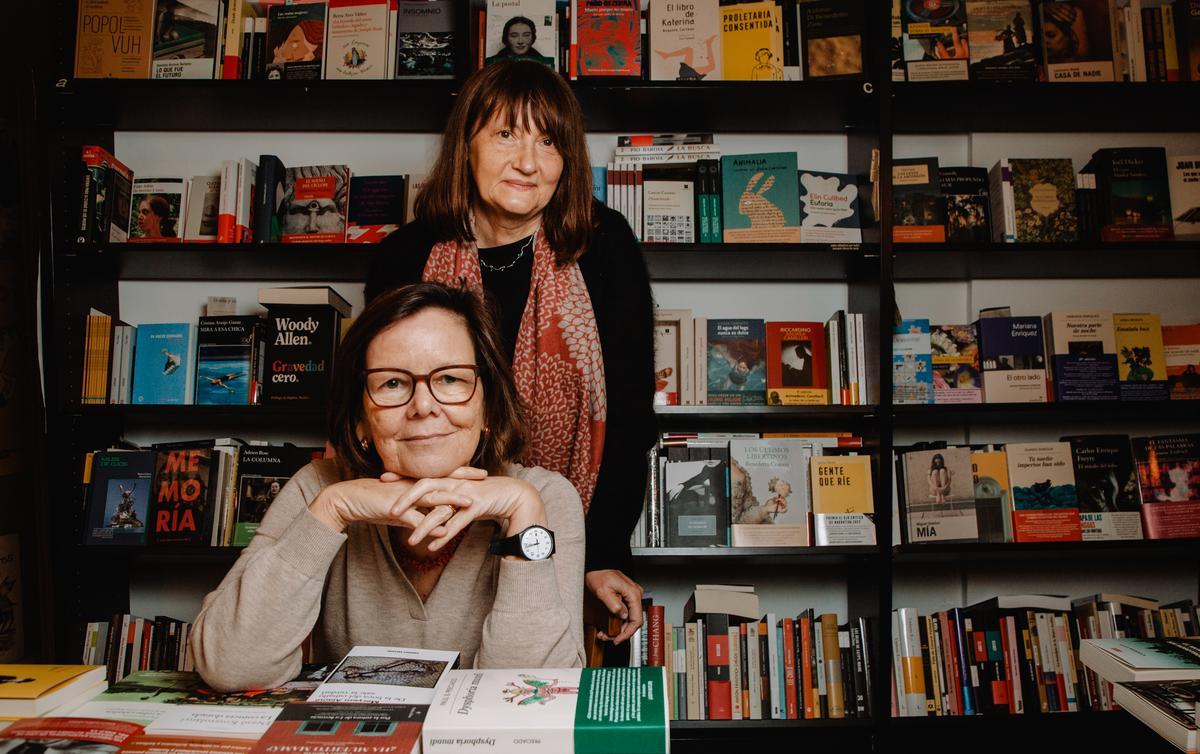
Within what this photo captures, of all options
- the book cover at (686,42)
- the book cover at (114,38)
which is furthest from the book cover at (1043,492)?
the book cover at (114,38)

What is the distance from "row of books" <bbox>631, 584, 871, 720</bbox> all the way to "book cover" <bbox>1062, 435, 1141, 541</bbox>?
0.79 m

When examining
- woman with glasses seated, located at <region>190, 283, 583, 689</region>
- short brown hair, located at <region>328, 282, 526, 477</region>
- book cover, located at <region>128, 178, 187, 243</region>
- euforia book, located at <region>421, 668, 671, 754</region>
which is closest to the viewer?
euforia book, located at <region>421, 668, 671, 754</region>

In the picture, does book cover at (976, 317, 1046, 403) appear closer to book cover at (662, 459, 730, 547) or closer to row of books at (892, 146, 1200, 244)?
row of books at (892, 146, 1200, 244)

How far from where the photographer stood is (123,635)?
2.34 m

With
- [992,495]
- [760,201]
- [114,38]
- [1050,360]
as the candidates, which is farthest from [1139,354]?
[114,38]

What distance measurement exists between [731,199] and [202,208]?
172 centimetres

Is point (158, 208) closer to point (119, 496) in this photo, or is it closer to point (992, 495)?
point (119, 496)

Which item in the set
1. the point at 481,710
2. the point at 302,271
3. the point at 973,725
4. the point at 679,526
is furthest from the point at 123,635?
the point at 973,725

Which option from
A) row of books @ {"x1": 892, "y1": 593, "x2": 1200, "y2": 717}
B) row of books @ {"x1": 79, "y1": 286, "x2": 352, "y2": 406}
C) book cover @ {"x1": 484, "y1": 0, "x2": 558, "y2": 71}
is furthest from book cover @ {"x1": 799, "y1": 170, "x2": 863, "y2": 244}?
row of books @ {"x1": 79, "y1": 286, "x2": 352, "y2": 406}

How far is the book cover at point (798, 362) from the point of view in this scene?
7.74ft

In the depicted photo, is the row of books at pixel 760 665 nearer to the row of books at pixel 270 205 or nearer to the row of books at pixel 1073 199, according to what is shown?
the row of books at pixel 1073 199

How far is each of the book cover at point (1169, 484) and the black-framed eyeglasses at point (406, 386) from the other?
226cm

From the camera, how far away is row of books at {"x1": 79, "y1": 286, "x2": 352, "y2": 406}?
2338mm

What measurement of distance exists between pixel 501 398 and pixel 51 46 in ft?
7.38
